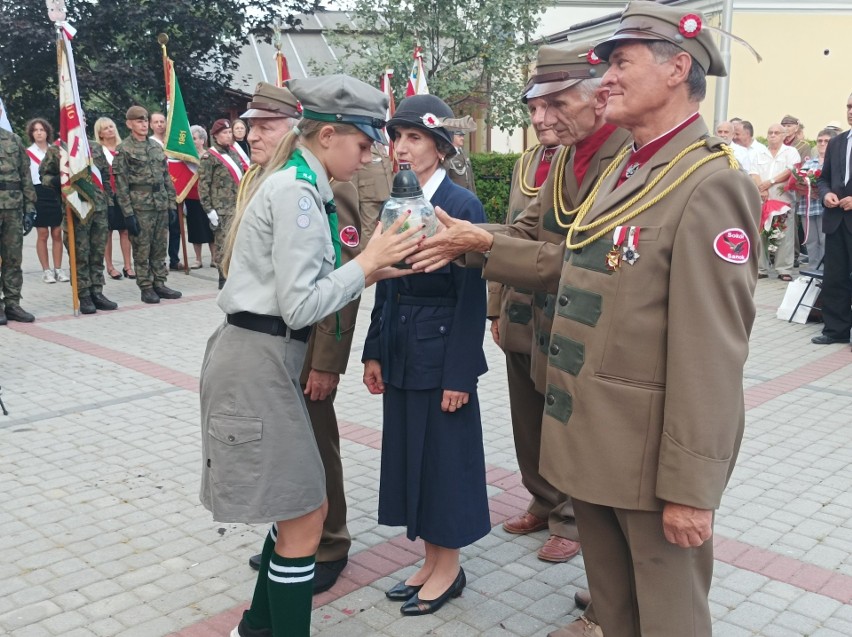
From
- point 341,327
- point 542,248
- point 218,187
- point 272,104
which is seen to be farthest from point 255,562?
point 218,187

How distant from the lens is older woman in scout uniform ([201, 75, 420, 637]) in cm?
255

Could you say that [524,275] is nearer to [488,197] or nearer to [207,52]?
[488,197]

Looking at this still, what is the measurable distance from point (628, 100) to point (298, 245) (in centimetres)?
104

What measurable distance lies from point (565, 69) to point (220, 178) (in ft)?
28.4

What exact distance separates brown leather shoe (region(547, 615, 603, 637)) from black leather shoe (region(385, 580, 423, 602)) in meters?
0.65

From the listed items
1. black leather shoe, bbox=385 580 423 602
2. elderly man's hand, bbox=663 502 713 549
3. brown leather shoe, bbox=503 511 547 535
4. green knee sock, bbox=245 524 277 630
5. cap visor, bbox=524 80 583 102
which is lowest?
black leather shoe, bbox=385 580 423 602

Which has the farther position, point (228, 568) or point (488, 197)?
point (488, 197)

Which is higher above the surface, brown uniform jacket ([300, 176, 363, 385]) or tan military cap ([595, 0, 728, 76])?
tan military cap ([595, 0, 728, 76])

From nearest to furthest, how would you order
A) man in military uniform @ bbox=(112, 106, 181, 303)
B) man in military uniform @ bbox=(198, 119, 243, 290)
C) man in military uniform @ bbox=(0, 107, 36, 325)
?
man in military uniform @ bbox=(0, 107, 36, 325)
man in military uniform @ bbox=(112, 106, 181, 303)
man in military uniform @ bbox=(198, 119, 243, 290)

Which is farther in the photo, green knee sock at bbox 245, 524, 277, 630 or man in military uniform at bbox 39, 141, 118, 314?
man in military uniform at bbox 39, 141, 118, 314

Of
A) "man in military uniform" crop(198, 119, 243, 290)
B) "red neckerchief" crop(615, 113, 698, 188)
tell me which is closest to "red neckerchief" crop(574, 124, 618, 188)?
"red neckerchief" crop(615, 113, 698, 188)

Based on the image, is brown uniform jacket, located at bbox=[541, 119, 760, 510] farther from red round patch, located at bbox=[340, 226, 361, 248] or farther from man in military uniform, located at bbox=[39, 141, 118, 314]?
man in military uniform, located at bbox=[39, 141, 118, 314]

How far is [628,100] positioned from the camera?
2.35 m

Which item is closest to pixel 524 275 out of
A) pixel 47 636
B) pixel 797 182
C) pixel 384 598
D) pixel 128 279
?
pixel 384 598
